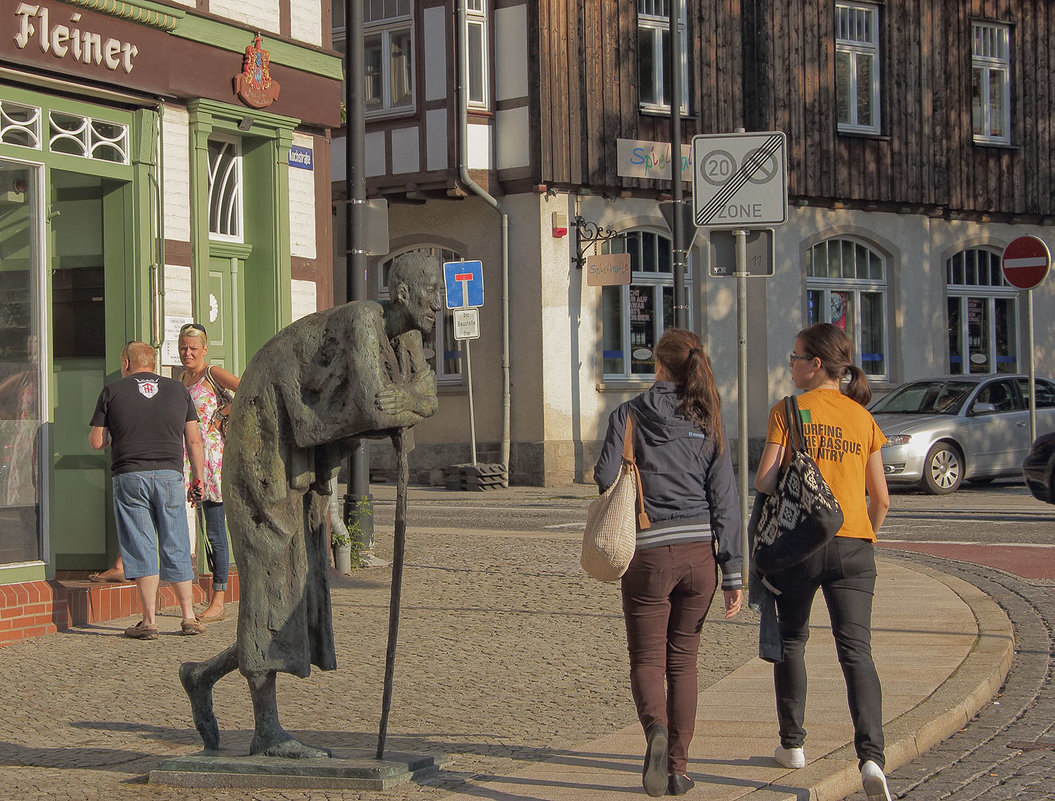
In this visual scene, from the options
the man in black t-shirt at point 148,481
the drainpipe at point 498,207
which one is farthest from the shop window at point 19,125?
the drainpipe at point 498,207

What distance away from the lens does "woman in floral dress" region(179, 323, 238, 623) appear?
9.84 m

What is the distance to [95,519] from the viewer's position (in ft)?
34.3

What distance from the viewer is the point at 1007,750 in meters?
6.64

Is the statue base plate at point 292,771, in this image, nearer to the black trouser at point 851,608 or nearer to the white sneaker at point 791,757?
the white sneaker at point 791,757

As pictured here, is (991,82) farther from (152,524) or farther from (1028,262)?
(152,524)

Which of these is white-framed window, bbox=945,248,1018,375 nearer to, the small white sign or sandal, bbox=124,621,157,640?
the small white sign

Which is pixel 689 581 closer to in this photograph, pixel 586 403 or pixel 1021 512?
pixel 1021 512

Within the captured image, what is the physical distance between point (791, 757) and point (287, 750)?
1.93m

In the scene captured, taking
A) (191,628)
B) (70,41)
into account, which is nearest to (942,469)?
(191,628)

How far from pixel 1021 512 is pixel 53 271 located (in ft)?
37.9

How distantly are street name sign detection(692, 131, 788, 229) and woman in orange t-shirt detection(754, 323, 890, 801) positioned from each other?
415cm

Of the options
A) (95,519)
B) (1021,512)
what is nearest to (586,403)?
(1021,512)

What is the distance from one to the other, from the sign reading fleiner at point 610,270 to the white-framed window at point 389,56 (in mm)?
4193

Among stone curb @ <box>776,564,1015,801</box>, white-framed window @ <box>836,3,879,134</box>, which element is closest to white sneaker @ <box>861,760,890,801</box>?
stone curb @ <box>776,564,1015,801</box>
